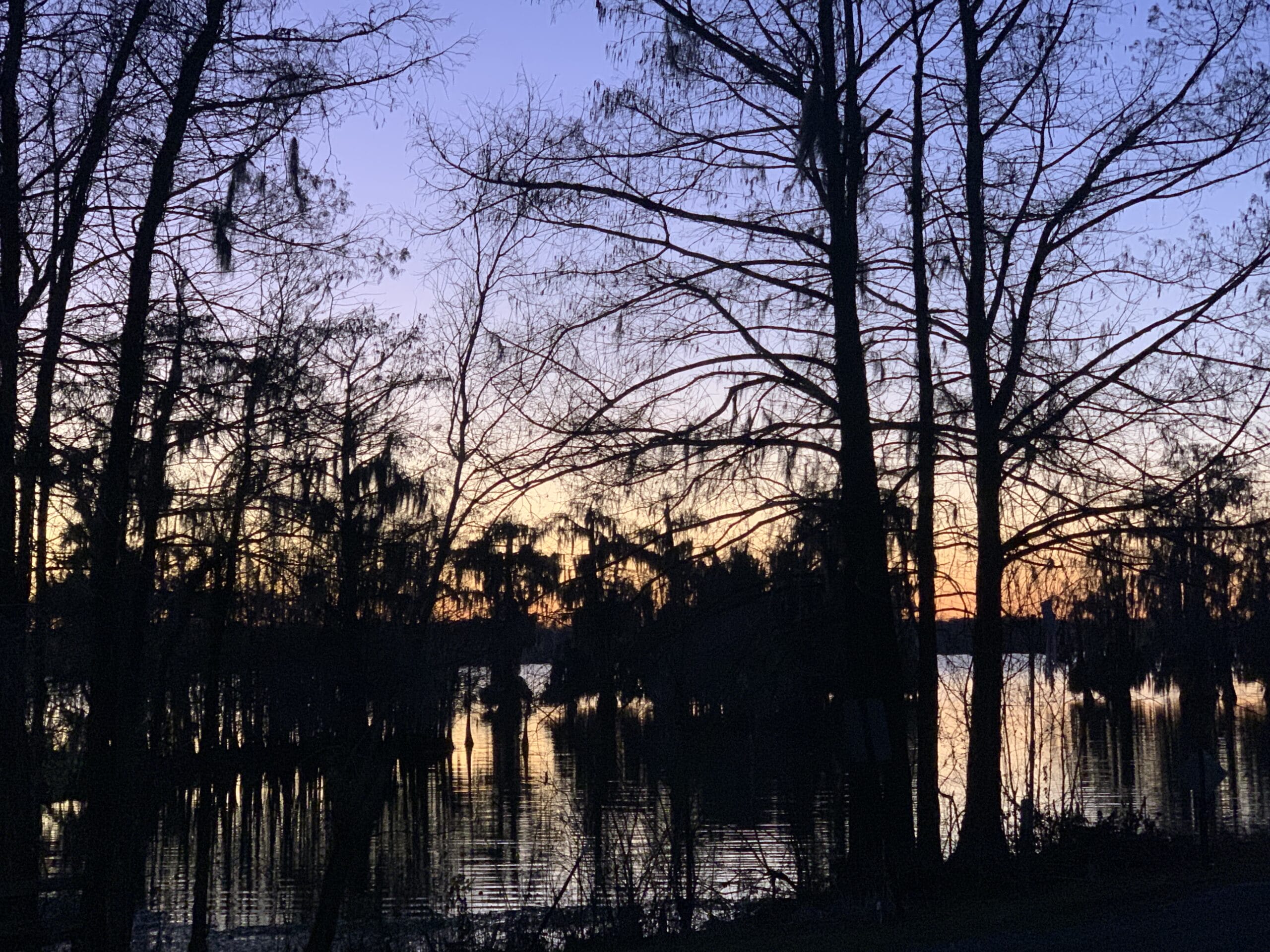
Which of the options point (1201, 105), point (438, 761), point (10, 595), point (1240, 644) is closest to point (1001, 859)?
point (1201, 105)

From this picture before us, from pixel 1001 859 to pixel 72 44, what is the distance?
420 inches

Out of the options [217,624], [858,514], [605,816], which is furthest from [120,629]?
[605,816]

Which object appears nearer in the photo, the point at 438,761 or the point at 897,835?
the point at 897,835

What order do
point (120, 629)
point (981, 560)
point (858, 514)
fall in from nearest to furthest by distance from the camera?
point (858, 514) < point (120, 629) < point (981, 560)

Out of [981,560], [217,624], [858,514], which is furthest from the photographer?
[217,624]

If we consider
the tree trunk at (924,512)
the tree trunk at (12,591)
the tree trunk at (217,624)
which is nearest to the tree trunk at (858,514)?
the tree trunk at (924,512)

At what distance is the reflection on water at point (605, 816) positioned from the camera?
15797 mm

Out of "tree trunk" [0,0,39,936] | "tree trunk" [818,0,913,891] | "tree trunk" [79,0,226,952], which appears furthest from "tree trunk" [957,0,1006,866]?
"tree trunk" [0,0,39,936]

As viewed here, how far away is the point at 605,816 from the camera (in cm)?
2752

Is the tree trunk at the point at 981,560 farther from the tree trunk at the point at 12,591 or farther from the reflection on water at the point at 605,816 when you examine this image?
the tree trunk at the point at 12,591

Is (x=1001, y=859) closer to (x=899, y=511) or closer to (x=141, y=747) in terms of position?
(x=899, y=511)

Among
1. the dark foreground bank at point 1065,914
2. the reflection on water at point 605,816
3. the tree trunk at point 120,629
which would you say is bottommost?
the reflection on water at point 605,816

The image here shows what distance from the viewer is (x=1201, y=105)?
12.5 m

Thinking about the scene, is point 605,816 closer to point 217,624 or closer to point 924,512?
point 217,624
